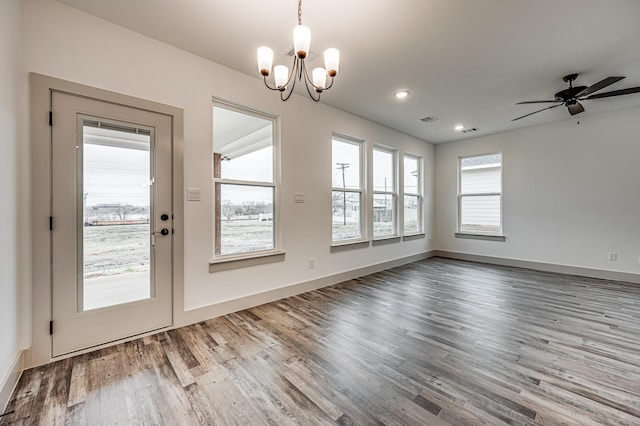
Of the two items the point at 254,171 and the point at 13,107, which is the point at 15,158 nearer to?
the point at 13,107

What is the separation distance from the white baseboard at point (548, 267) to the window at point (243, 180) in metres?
4.69

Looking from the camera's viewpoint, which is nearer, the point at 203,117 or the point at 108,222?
the point at 108,222

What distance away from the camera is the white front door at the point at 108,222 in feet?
6.90

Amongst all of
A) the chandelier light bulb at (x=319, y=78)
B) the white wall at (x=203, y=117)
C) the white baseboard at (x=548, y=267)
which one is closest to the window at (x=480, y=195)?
the white baseboard at (x=548, y=267)

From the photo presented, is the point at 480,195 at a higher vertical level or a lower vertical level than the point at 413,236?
higher

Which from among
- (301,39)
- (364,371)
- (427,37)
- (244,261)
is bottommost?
(364,371)

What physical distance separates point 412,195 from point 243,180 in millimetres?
4072

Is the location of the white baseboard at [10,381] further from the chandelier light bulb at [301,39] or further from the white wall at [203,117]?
the chandelier light bulb at [301,39]

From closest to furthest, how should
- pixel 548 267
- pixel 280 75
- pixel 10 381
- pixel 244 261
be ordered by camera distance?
pixel 10 381, pixel 280 75, pixel 244 261, pixel 548 267

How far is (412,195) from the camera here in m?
5.97

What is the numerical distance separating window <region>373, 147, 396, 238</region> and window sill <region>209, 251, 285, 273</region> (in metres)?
2.22

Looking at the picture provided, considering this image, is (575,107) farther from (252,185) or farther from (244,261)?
(244,261)

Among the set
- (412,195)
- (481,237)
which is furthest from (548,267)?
(412,195)

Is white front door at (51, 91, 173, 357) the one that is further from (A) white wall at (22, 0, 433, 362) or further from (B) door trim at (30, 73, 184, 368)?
(A) white wall at (22, 0, 433, 362)
